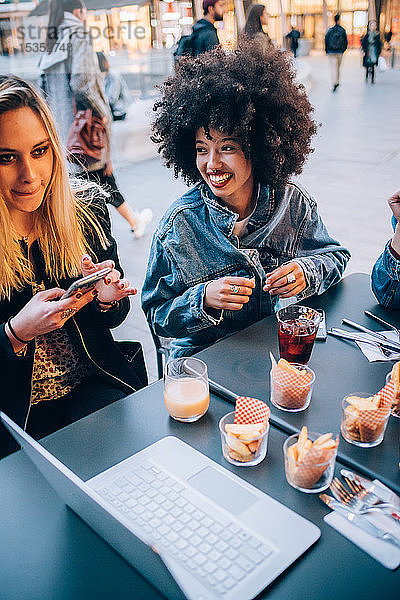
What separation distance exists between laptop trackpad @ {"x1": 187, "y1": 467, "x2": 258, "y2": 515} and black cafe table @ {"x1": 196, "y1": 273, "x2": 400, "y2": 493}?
0.19m

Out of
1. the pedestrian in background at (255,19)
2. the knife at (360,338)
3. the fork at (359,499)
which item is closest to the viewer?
the fork at (359,499)

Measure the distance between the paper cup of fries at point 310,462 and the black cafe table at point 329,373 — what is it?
89 mm

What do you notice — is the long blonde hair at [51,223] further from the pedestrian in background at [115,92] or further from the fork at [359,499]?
the pedestrian in background at [115,92]

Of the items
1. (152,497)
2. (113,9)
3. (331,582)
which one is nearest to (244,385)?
(152,497)

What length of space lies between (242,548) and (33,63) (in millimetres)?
2377

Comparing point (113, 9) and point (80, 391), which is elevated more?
point (113, 9)

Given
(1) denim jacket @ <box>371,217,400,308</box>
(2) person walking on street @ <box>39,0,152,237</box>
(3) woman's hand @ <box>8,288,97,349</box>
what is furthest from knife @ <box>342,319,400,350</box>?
(2) person walking on street @ <box>39,0,152,237</box>

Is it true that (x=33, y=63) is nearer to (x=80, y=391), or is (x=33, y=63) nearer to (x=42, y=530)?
(x=80, y=391)

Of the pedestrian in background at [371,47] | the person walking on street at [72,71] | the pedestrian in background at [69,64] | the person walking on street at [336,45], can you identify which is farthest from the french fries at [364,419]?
the pedestrian in background at [371,47]

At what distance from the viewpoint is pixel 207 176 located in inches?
63.2

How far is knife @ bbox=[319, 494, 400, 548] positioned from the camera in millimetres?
812

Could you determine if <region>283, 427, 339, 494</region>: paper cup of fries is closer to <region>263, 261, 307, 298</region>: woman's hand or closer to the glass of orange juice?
the glass of orange juice

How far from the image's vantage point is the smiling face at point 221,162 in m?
1.58

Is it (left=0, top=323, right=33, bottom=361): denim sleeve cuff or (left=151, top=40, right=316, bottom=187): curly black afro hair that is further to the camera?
(left=151, top=40, right=316, bottom=187): curly black afro hair
